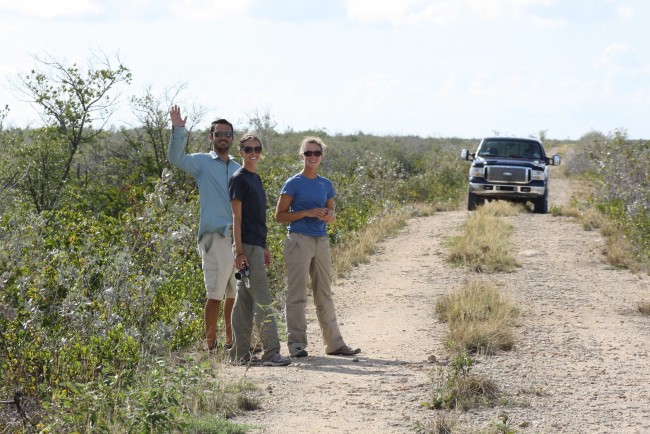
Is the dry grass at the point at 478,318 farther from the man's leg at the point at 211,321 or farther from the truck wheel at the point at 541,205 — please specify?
the truck wheel at the point at 541,205

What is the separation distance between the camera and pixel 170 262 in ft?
25.2

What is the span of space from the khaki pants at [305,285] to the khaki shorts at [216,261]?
52cm

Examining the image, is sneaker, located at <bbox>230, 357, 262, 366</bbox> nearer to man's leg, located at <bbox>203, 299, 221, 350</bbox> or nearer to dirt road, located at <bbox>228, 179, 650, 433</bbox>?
dirt road, located at <bbox>228, 179, 650, 433</bbox>

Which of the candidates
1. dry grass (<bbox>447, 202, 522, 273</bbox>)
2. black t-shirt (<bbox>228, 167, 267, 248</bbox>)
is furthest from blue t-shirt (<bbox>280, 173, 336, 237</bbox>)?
dry grass (<bbox>447, 202, 522, 273</bbox>)

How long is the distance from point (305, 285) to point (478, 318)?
6.17ft

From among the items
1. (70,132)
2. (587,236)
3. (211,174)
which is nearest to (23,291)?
(211,174)

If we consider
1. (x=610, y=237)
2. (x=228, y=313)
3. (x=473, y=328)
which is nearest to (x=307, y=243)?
(x=228, y=313)

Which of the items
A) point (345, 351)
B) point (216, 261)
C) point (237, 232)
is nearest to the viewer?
point (237, 232)

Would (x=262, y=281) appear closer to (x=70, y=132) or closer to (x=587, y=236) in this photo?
(x=70, y=132)

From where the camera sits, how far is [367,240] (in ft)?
48.4

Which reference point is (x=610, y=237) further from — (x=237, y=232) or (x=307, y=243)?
(x=237, y=232)

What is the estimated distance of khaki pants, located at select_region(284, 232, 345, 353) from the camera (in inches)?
295

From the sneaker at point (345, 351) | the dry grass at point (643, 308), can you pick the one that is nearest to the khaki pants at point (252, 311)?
the sneaker at point (345, 351)

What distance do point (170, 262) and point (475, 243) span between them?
7254 millimetres
